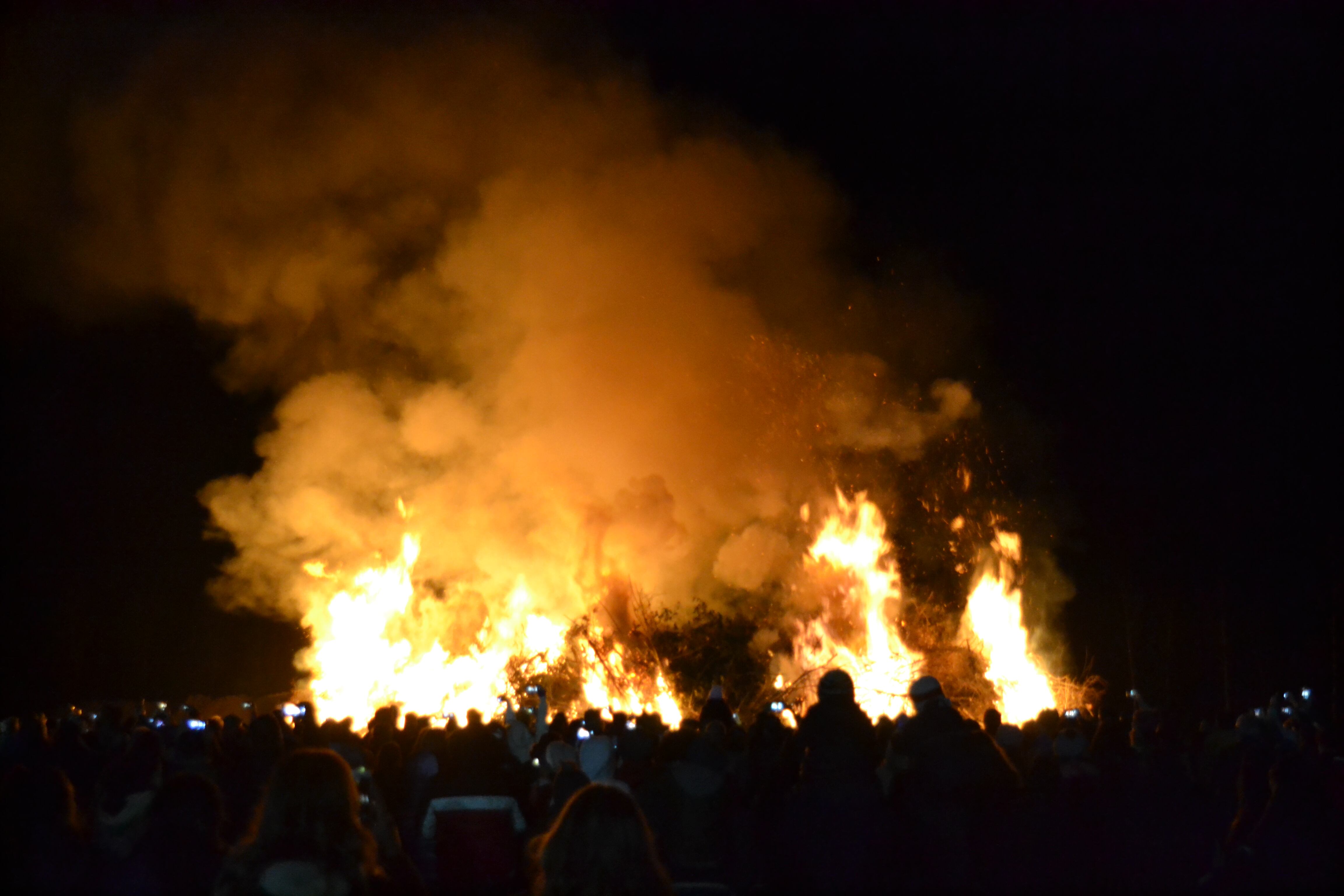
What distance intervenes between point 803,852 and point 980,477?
1732 cm

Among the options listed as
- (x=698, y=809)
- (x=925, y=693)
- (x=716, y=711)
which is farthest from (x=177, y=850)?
(x=716, y=711)

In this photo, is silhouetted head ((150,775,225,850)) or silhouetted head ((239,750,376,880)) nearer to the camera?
silhouetted head ((239,750,376,880))

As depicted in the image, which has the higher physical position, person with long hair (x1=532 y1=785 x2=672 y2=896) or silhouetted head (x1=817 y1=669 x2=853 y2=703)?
silhouetted head (x1=817 y1=669 x2=853 y2=703)

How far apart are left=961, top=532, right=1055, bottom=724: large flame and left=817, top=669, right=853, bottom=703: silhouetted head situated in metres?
13.3

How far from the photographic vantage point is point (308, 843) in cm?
318

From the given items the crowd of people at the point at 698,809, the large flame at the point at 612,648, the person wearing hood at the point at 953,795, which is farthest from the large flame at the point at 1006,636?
the person wearing hood at the point at 953,795

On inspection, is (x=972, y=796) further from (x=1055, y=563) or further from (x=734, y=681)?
(x=1055, y=563)

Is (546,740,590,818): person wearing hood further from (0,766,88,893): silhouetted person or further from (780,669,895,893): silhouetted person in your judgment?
(0,766,88,893): silhouetted person

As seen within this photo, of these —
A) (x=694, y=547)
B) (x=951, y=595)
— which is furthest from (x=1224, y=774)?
(x=694, y=547)

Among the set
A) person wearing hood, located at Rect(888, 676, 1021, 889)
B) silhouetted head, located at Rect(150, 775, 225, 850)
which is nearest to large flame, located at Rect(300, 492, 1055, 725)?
person wearing hood, located at Rect(888, 676, 1021, 889)

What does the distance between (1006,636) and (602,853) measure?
59.5 feet

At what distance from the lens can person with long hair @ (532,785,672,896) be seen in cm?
313

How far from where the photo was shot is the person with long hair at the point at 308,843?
3109 mm

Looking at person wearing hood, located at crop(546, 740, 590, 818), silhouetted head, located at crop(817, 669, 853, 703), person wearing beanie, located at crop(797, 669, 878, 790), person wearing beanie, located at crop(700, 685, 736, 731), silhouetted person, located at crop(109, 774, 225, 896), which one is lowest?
silhouetted person, located at crop(109, 774, 225, 896)
